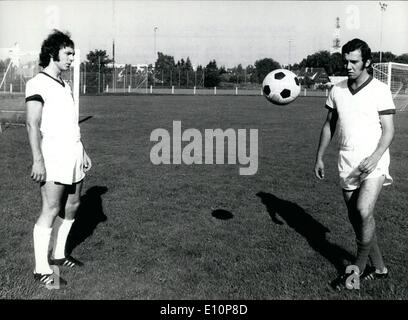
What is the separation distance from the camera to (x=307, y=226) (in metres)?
5.62

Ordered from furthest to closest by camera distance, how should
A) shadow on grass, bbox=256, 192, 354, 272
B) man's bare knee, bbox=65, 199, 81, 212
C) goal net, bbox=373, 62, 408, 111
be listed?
goal net, bbox=373, 62, 408, 111
shadow on grass, bbox=256, 192, 354, 272
man's bare knee, bbox=65, 199, 81, 212

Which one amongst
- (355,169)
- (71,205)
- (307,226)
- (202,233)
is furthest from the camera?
(307,226)

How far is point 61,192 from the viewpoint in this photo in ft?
12.8

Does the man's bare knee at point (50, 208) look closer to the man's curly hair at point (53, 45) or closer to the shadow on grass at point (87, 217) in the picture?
the shadow on grass at point (87, 217)

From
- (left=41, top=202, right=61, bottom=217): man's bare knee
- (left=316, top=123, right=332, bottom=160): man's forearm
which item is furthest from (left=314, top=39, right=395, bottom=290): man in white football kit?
(left=41, top=202, right=61, bottom=217): man's bare knee

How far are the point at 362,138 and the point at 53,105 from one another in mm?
2541

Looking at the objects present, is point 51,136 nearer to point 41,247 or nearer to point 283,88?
point 41,247

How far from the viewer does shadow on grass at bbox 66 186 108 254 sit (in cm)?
505

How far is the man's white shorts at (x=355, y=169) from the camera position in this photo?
12.5 feet

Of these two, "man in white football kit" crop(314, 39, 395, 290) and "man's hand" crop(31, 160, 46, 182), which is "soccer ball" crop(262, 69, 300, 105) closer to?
"man in white football kit" crop(314, 39, 395, 290)

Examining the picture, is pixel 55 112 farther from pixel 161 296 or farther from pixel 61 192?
pixel 161 296

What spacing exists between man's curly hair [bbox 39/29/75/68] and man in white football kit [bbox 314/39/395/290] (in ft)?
7.62

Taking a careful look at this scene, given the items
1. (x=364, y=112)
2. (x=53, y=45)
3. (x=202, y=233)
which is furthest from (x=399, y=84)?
(x=53, y=45)
